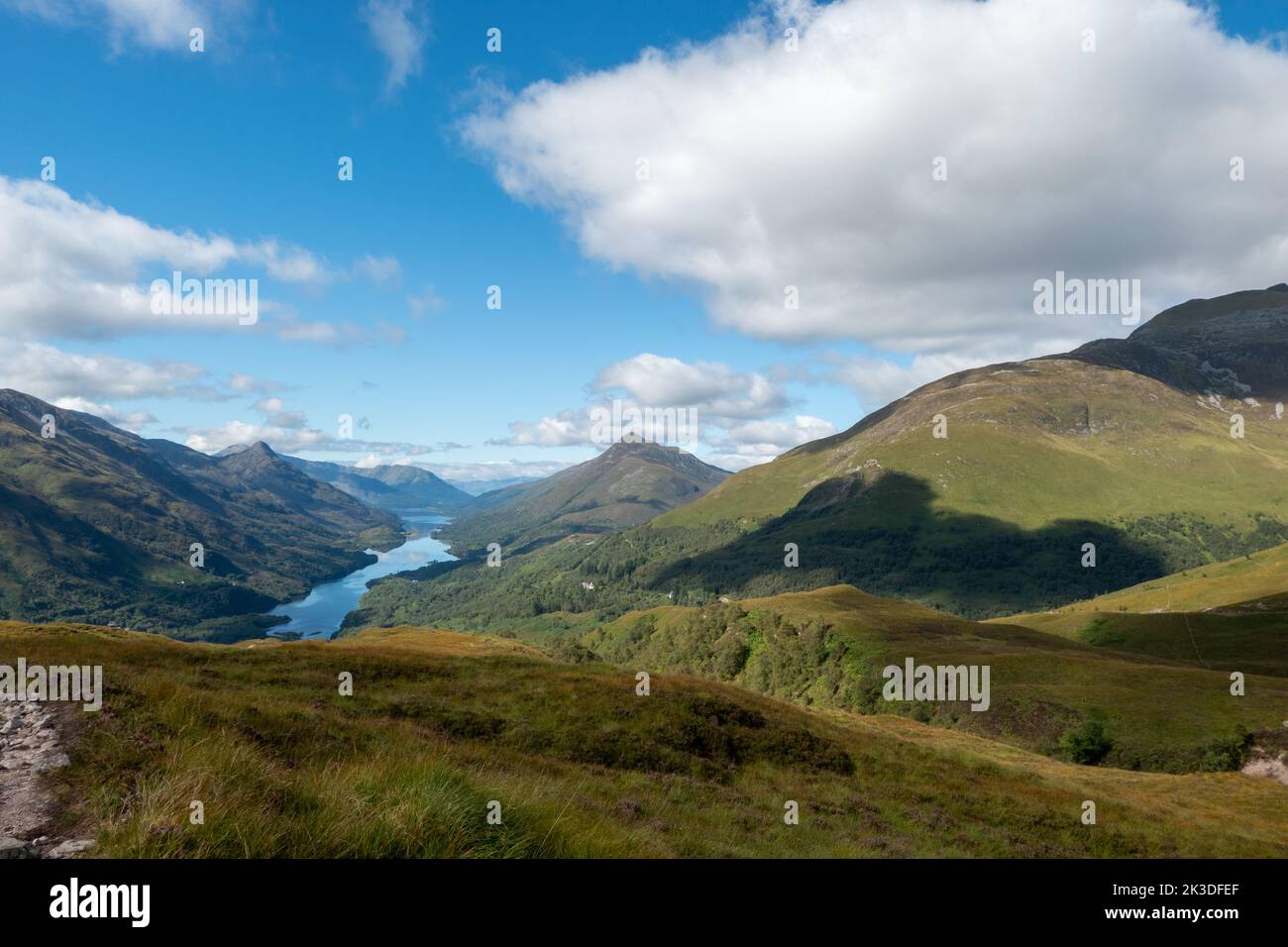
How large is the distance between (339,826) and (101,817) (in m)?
3.68

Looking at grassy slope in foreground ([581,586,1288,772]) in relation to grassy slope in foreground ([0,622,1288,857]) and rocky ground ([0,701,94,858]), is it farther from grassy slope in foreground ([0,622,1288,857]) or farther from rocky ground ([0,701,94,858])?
rocky ground ([0,701,94,858])

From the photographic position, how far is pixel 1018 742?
241 feet

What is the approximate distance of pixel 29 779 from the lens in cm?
918

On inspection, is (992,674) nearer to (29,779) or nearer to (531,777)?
(531,777)

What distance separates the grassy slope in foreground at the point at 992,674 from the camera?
64.4 m

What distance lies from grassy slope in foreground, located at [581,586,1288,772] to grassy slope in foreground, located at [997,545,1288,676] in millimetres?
22639

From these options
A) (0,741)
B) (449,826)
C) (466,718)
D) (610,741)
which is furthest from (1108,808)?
(0,741)

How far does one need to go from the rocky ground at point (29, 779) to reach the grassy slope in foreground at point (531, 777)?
36 cm

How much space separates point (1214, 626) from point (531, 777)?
550 feet

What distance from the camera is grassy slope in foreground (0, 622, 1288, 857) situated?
270 inches

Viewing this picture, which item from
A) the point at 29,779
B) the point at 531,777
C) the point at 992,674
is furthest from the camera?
the point at 992,674

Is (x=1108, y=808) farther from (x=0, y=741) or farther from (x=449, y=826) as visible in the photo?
(x=0, y=741)

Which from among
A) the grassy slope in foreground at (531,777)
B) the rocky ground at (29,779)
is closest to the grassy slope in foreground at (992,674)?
the grassy slope in foreground at (531,777)

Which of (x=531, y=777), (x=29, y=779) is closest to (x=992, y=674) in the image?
(x=531, y=777)
